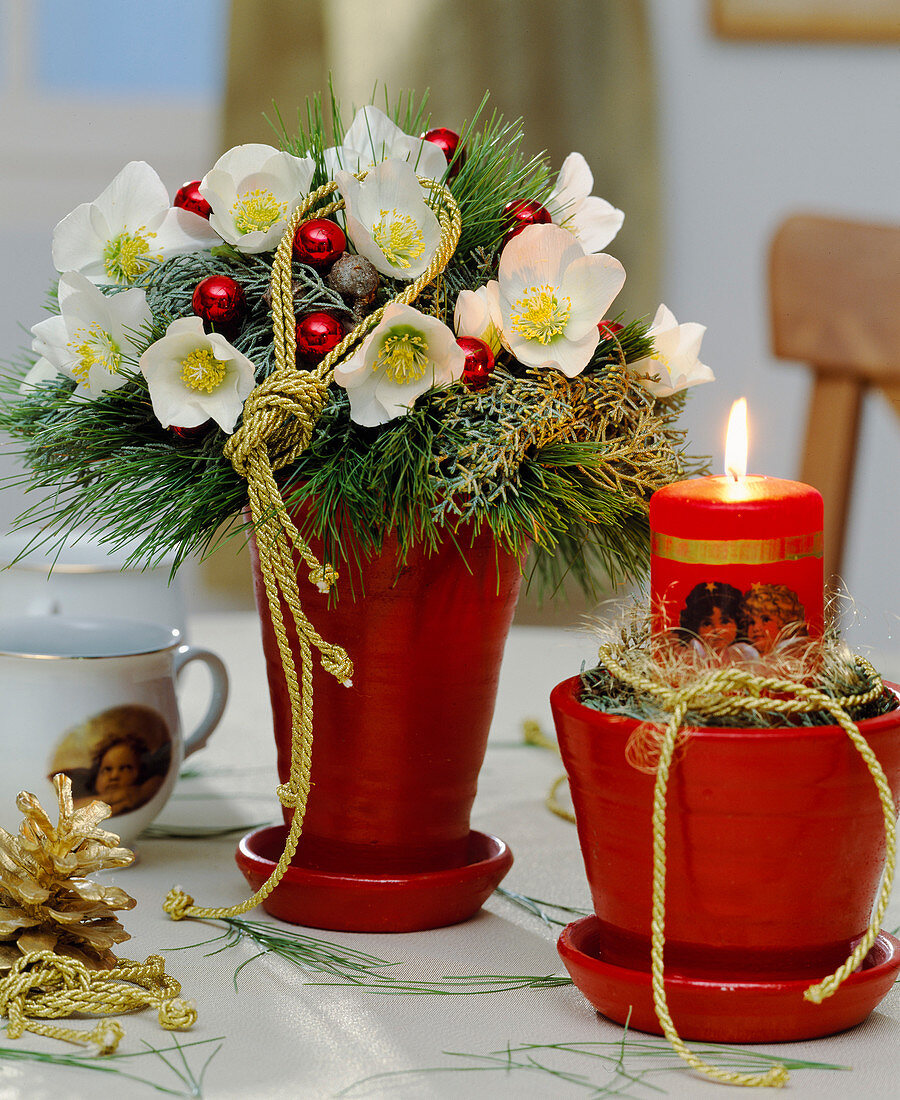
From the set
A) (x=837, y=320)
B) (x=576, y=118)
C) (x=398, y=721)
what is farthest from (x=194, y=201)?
(x=576, y=118)

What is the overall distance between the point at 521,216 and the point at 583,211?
76 millimetres

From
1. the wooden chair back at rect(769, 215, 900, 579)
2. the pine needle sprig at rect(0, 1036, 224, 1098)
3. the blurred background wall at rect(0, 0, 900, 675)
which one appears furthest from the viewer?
the blurred background wall at rect(0, 0, 900, 675)

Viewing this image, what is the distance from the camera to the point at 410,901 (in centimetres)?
53

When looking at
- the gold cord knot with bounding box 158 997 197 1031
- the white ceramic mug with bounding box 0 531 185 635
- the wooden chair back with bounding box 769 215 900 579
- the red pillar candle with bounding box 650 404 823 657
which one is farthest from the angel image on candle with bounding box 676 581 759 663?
the wooden chair back with bounding box 769 215 900 579

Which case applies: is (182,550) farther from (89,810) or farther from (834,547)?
(834,547)

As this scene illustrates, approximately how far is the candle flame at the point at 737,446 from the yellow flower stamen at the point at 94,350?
246 millimetres

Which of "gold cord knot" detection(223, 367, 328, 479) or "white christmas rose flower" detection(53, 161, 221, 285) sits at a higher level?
"white christmas rose flower" detection(53, 161, 221, 285)

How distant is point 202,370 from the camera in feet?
1.62

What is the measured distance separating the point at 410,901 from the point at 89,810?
14 cm

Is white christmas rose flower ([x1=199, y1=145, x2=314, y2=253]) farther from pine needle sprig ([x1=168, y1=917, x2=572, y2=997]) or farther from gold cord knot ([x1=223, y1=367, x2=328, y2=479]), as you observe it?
pine needle sprig ([x1=168, y1=917, x2=572, y2=997])

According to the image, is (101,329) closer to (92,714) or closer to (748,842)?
(92,714)

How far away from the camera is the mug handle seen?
0.65 meters

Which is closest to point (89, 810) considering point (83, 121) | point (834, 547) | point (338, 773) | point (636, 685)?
point (338, 773)

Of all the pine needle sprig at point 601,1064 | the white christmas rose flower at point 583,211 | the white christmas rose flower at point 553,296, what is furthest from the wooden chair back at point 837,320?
the pine needle sprig at point 601,1064
